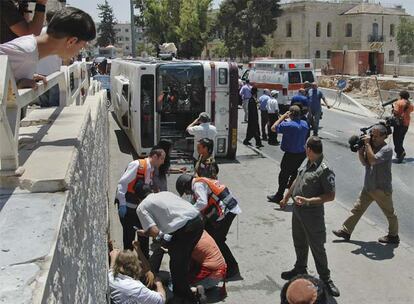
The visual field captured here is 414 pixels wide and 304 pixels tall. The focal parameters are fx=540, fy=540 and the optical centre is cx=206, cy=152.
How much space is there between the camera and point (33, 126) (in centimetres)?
332

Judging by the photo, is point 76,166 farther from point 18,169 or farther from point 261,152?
point 261,152

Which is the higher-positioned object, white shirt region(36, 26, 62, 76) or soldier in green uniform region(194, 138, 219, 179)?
white shirt region(36, 26, 62, 76)

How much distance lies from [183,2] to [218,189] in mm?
58878

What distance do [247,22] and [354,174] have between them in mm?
59709

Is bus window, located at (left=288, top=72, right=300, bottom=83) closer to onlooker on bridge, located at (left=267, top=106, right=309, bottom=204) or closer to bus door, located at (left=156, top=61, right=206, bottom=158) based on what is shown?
bus door, located at (left=156, top=61, right=206, bottom=158)

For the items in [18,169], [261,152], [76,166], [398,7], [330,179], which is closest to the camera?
[18,169]

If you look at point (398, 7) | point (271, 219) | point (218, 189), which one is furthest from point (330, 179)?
point (398, 7)

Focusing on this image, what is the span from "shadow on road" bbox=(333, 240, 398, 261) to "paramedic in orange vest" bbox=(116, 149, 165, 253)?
2982 millimetres

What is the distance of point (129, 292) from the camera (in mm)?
4586

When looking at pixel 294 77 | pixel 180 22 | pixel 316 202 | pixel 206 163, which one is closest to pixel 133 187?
pixel 206 163

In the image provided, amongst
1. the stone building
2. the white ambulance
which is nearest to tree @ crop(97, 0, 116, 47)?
the stone building

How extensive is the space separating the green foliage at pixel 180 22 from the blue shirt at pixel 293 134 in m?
52.2

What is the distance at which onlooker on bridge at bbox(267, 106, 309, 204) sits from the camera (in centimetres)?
931

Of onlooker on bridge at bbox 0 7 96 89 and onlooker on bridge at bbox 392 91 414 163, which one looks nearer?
onlooker on bridge at bbox 0 7 96 89
